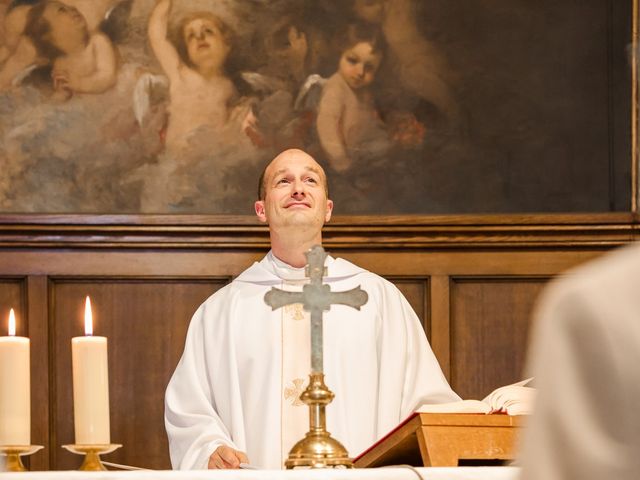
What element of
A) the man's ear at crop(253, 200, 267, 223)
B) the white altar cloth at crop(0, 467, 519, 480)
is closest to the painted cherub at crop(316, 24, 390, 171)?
the man's ear at crop(253, 200, 267, 223)

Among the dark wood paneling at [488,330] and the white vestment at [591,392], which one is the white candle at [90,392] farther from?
the dark wood paneling at [488,330]

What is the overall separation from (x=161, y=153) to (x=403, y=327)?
179cm

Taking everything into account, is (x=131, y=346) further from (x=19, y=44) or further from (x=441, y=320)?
(x=19, y=44)

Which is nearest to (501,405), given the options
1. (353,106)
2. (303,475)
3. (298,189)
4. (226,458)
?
(303,475)

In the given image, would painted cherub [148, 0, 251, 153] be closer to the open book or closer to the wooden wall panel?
the wooden wall panel

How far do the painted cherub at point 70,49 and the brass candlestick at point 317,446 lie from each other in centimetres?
347

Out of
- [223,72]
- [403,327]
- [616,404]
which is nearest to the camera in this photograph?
[616,404]

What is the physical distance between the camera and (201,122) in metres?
6.07

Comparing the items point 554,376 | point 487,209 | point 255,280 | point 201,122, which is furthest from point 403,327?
point 554,376

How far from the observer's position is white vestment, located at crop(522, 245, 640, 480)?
72 centimetres

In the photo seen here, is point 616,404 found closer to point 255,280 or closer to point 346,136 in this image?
point 255,280

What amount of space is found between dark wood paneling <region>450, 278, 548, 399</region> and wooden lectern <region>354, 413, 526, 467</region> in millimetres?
2667

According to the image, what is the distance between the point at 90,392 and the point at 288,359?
2.05 m

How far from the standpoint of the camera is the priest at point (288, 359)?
4547mm
